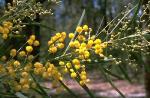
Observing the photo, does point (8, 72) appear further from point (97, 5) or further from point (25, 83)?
point (97, 5)

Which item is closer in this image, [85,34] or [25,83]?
[25,83]

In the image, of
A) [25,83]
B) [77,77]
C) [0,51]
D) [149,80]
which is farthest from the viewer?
[149,80]

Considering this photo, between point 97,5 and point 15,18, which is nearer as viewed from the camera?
point 15,18

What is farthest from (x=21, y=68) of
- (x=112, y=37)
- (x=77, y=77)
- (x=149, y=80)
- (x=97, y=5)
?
(x=149, y=80)

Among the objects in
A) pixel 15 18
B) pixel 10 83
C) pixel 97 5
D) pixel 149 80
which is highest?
pixel 15 18

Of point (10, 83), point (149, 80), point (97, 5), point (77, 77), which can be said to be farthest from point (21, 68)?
point (149, 80)

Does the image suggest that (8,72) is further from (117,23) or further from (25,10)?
(117,23)

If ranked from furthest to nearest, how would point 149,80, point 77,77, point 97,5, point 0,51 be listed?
point 149,80 < point 97,5 < point 0,51 < point 77,77

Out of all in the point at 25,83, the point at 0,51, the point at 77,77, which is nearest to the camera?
the point at 25,83

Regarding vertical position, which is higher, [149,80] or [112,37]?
[112,37]
